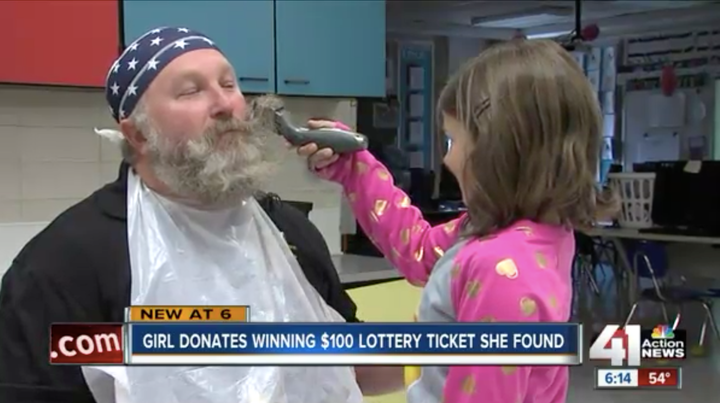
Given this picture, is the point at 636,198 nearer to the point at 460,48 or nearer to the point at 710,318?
the point at 710,318

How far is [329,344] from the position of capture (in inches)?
38.7

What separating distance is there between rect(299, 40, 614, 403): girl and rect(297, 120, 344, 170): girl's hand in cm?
18

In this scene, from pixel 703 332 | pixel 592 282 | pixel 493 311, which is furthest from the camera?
pixel 592 282

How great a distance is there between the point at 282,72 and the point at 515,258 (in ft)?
6.18

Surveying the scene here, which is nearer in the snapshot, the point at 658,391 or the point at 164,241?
the point at 164,241

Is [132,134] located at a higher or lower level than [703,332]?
higher

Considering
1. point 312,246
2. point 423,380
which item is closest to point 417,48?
point 312,246

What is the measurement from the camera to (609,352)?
4.21ft

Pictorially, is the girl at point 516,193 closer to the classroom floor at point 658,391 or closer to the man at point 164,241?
the man at point 164,241

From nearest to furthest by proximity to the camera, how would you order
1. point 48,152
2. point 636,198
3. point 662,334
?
1. point 662,334
2. point 48,152
3. point 636,198

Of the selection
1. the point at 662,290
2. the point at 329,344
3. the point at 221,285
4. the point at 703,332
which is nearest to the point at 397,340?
the point at 329,344

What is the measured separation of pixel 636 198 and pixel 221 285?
378 cm

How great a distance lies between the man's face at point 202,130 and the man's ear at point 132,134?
0.03 metres

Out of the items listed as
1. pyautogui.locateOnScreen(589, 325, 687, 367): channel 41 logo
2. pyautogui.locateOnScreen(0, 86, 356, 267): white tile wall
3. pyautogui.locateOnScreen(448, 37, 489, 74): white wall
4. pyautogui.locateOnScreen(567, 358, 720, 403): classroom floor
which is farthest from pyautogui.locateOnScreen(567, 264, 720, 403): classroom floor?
pyautogui.locateOnScreen(448, 37, 489, 74): white wall
